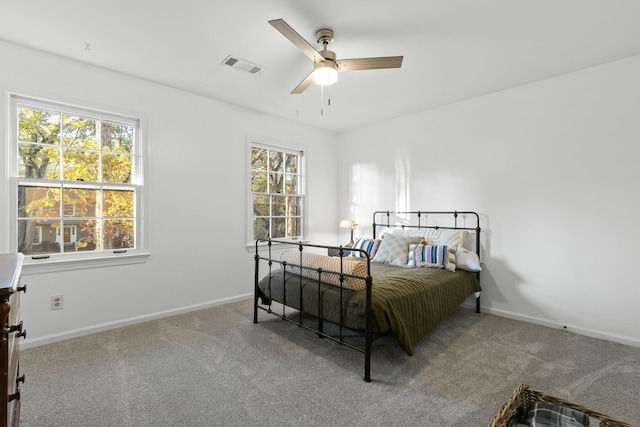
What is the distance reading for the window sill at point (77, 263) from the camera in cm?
264

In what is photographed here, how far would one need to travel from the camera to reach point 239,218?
4.00m

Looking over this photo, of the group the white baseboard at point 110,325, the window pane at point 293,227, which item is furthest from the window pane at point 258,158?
the white baseboard at point 110,325

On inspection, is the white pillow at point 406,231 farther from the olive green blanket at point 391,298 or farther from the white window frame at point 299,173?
the white window frame at point 299,173

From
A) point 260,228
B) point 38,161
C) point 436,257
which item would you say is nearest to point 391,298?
point 436,257

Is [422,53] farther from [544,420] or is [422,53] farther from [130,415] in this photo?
[130,415]

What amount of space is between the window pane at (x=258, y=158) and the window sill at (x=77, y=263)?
1742 mm

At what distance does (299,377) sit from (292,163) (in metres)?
3.20

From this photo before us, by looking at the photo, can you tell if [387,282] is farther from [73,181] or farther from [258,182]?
[73,181]

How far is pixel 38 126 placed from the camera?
2752mm

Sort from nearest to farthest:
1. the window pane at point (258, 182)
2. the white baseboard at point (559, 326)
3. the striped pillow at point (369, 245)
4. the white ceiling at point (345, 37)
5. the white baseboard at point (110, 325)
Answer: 1. the white ceiling at point (345, 37)
2. the white baseboard at point (110, 325)
3. the white baseboard at point (559, 326)
4. the striped pillow at point (369, 245)
5. the window pane at point (258, 182)

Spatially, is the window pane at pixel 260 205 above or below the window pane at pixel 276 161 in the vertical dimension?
below

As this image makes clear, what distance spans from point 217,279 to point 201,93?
220cm

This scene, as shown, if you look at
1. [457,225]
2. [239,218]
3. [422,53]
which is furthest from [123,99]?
[457,225]

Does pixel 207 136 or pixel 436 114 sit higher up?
pixel 436 114
